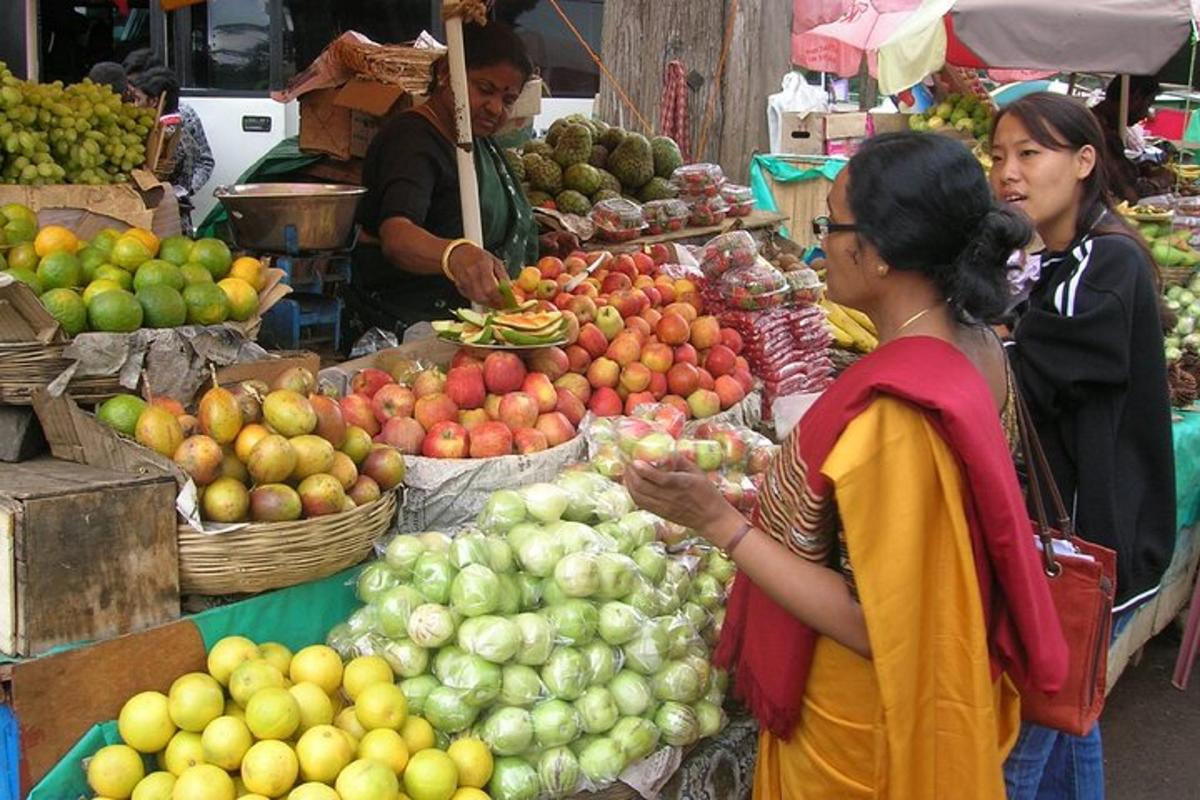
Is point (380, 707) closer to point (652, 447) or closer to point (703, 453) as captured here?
point (652, 447)

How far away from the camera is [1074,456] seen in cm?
264

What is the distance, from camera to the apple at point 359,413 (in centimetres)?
281

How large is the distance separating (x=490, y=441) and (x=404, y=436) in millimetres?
225

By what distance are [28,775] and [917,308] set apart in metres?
1.78

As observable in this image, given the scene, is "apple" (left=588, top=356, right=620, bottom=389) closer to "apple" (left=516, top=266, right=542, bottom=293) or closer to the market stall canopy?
"apple" (left=516, top=266, right=542, bottom=293)

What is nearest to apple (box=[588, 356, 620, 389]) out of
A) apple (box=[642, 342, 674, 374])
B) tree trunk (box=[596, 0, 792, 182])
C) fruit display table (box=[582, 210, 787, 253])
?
apple (box=[642, 342, 674, 374])

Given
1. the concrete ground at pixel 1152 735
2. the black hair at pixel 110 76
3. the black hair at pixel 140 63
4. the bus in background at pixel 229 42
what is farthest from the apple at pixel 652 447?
the bus in background at pixel 229 42

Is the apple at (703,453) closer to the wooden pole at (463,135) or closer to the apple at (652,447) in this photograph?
the apple at (652,447)

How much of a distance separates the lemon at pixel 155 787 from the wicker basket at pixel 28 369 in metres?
0.98

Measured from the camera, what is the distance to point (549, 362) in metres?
3.25

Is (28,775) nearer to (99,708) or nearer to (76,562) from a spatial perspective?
(99,708)

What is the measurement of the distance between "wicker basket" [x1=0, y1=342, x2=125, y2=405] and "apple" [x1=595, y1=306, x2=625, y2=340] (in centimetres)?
152

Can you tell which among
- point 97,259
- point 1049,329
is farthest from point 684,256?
point 97,259

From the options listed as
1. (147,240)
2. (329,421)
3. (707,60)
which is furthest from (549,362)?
(707,60)
